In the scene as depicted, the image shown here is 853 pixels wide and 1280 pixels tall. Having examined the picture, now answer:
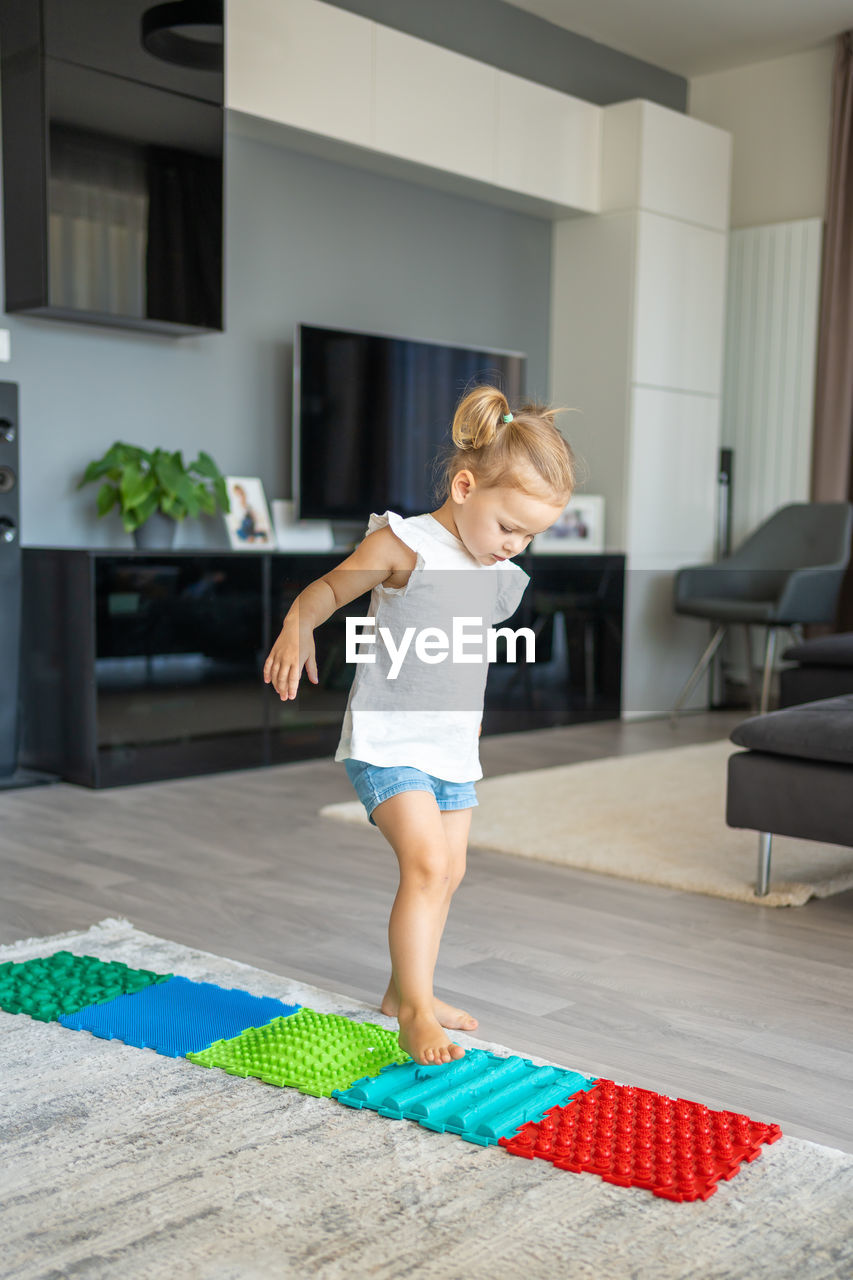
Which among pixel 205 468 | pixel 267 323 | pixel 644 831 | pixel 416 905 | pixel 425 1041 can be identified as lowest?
pixel 644 831

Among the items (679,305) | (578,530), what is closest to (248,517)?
(578,530)

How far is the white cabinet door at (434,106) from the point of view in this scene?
14.0 feet

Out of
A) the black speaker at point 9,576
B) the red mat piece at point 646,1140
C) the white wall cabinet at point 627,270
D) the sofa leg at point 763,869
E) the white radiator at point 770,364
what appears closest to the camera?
the red mat piece at point 646,1140

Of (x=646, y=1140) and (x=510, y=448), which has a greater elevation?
(x=510, y=448)

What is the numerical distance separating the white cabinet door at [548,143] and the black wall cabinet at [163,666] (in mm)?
1834

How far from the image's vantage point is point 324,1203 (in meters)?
1.28

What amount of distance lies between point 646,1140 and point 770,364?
191 inches

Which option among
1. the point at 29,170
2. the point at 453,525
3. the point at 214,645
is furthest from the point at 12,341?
the point at 453,525

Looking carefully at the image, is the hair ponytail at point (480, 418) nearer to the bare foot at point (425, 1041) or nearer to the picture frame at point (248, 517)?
the bare foot at point (425, 1041)

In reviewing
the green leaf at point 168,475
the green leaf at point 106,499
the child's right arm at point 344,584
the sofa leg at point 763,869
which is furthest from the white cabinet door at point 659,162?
the child's right arm at point 344,584

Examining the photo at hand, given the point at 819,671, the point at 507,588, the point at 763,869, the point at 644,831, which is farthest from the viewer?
the point at 819,671

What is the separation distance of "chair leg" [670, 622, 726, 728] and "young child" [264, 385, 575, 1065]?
351 centimetres

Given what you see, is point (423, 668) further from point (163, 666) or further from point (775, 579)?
point (775, 579)

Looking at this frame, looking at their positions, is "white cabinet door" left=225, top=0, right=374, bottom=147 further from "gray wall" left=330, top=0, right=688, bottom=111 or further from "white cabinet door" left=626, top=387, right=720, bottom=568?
"white cabinet door" left=626, top=387, right=720, bottom=568
